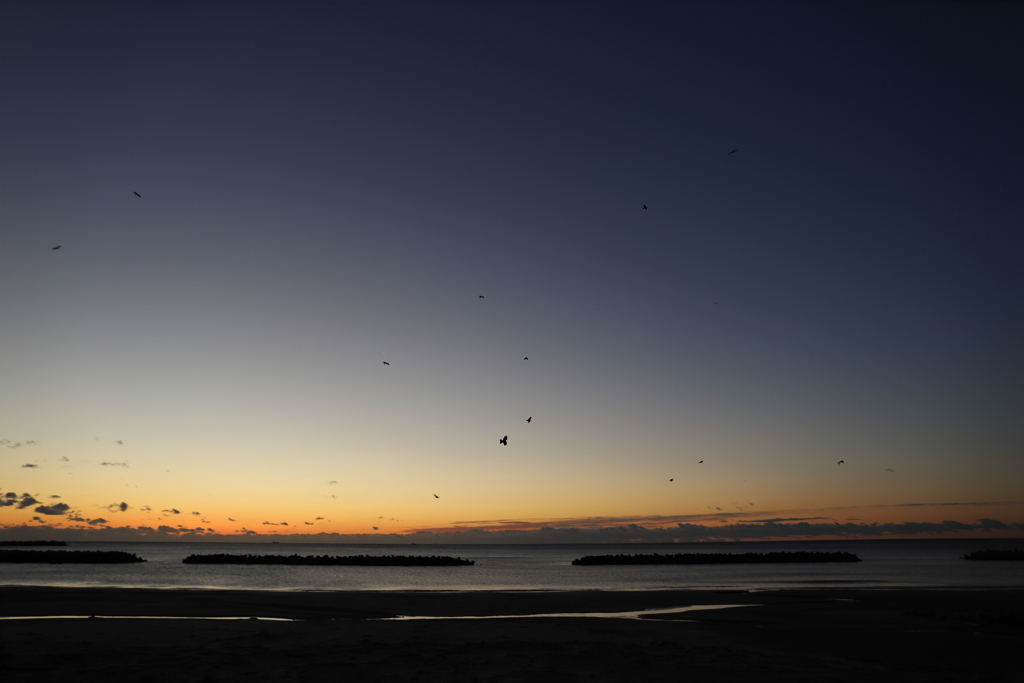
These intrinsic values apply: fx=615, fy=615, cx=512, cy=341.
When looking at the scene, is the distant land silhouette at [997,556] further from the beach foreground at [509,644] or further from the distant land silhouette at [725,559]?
the beach foreground at [509,644]

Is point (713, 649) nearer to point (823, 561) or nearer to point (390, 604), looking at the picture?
point (390, 604)

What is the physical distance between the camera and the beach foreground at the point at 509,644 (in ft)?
47.6

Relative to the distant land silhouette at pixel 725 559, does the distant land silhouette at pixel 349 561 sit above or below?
above

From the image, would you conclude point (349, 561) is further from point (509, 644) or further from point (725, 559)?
point (509, 644)

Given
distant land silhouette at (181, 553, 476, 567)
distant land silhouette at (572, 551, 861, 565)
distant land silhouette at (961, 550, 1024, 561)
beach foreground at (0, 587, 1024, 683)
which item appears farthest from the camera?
distant land silhouette at (961, 550, 1024, 561)

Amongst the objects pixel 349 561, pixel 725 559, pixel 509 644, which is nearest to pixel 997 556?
pixel 725 559

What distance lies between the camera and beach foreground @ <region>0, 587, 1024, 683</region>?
14.5 m

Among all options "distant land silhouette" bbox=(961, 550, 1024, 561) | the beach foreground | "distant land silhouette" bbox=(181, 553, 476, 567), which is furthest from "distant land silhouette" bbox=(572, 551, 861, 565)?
Answer: the beach foreground

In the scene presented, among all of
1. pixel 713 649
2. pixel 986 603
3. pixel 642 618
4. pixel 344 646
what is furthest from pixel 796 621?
pixel 344 646

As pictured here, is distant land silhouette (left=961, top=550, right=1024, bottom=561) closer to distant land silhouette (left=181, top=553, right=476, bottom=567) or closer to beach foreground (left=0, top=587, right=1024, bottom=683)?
distant land silhouette (left=181, top=553, right=476, bottom=567)

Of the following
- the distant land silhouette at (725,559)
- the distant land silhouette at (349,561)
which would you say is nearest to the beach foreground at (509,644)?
the distant land silhouette at (349,561)

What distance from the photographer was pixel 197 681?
13.2 m

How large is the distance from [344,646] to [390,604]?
1460 centimetres

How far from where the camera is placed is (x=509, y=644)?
60.7 ft
